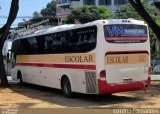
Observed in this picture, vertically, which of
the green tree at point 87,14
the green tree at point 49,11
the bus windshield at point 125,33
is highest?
the bus windshield at point 125,33

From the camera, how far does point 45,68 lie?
2009 cm

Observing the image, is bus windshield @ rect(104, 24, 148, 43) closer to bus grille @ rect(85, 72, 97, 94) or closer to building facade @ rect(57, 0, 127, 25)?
bus grille @ rect(85, 72, 97, 94)

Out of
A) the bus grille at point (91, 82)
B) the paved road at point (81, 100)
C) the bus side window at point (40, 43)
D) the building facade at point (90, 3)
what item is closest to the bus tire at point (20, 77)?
the bus side window at point (40, 43)

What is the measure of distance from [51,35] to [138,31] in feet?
14.9

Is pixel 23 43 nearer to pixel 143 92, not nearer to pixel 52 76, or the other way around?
pixel 52 76

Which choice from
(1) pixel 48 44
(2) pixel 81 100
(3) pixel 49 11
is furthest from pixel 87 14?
(3) pixel 49 11

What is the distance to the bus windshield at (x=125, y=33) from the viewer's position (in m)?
15.9

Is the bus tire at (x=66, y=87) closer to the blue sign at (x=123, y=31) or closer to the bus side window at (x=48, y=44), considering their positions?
the bus side window at (x=48, y=44)

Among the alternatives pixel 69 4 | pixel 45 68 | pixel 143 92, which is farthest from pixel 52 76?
pixel 69 4

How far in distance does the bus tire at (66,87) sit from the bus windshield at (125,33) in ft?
10.1

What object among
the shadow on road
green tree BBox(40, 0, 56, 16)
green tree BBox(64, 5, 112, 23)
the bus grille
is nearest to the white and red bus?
the bus grille

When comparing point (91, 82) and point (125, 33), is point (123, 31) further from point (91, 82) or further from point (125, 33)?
point (91, 82)

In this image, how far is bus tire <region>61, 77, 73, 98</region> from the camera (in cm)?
1777

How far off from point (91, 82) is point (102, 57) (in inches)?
43.5
